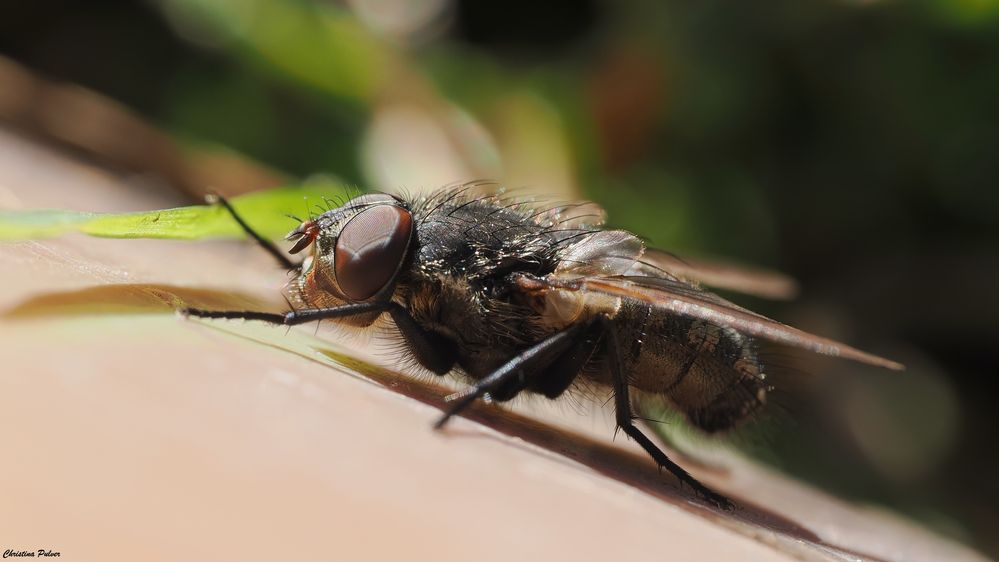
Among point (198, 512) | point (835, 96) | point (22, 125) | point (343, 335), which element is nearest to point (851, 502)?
point (835, 96)

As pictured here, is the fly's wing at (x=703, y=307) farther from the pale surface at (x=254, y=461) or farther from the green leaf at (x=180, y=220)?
the green leaf at (x=180, y=220)

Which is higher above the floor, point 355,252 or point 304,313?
point 355,252

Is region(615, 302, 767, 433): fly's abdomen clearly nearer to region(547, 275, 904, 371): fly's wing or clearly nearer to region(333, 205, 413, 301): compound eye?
region(547, 275, 904, 371): fly's wing

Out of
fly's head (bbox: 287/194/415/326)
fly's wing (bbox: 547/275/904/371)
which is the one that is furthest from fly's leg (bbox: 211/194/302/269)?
fly's wing (bbox: 547/275/904/371)

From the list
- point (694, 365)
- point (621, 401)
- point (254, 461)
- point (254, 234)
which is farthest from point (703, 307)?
point (254, 234)

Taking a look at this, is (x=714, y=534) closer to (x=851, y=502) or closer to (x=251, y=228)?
(x=251, y=228)

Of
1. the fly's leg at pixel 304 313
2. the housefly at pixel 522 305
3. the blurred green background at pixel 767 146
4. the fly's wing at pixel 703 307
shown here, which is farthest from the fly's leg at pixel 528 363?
the blurred green background at pixel 767 146

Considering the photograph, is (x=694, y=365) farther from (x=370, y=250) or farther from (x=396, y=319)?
(x=370, y=250)
